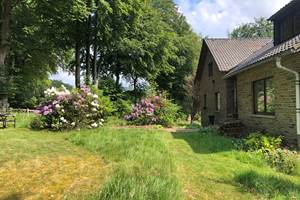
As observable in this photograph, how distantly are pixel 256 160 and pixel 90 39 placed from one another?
18.1 meters

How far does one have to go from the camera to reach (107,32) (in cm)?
2189

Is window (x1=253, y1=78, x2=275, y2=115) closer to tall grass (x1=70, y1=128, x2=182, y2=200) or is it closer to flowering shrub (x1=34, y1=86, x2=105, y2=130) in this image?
tall grass (x1=70, y1=128, x2=182, y2=200)

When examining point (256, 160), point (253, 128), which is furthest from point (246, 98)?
point (256, 160)

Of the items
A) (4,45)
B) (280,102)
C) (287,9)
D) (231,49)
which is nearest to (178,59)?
(231,49)

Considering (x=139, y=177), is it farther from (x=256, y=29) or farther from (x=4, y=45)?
(x=256, y=29)

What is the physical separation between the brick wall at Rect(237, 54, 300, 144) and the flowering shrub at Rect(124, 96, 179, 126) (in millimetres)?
5366

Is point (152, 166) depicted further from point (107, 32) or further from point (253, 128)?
point (107, 32)

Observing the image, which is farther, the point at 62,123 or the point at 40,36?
the point at 40,36

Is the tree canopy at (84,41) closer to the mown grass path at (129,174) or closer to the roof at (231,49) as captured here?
the roof at (231,49)

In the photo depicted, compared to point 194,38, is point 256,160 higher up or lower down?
lower down

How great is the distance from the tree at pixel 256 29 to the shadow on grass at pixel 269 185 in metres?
47.1

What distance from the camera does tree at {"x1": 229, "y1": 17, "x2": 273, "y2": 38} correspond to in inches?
1949

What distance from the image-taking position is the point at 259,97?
41.8ft

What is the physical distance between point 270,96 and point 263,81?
899 mm
